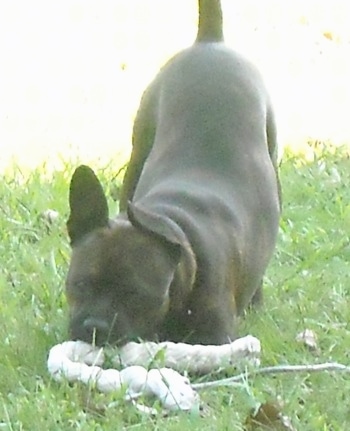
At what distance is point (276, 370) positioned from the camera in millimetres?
4027

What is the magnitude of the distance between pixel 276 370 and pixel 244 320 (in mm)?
536

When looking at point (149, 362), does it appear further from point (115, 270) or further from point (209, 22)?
point (209, 22)

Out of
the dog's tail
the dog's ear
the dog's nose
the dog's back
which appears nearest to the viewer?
the dog's nose

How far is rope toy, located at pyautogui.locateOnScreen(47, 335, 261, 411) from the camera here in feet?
12.3

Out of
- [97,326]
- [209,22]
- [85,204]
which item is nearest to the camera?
[97,326]

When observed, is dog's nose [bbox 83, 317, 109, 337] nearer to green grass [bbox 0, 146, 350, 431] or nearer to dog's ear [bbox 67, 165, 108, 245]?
green grass [bbox 0, 146, 350, 431]

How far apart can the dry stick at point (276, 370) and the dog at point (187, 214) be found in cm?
19

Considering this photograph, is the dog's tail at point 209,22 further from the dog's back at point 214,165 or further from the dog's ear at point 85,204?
the dog's ear at point 85,204

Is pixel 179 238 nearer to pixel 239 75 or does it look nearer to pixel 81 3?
pixel 239 75

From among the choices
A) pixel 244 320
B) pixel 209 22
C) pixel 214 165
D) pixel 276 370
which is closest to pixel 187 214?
pixel 214 165

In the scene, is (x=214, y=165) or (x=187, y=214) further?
(x=214, y=165)

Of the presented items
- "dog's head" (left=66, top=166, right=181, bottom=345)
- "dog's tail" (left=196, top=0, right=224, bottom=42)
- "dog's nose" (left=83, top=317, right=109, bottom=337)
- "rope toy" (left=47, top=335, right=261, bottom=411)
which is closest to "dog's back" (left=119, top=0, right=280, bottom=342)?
"dog's tail" (left=196, top=0, right=224, bottom=42)

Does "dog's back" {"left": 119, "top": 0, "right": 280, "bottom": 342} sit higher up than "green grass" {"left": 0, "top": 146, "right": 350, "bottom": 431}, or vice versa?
"dog's back" {"left": 119, "top": 0, "right": 280, "bottom": 342}

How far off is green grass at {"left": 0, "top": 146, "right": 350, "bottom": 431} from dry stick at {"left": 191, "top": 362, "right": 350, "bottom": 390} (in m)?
0.02
